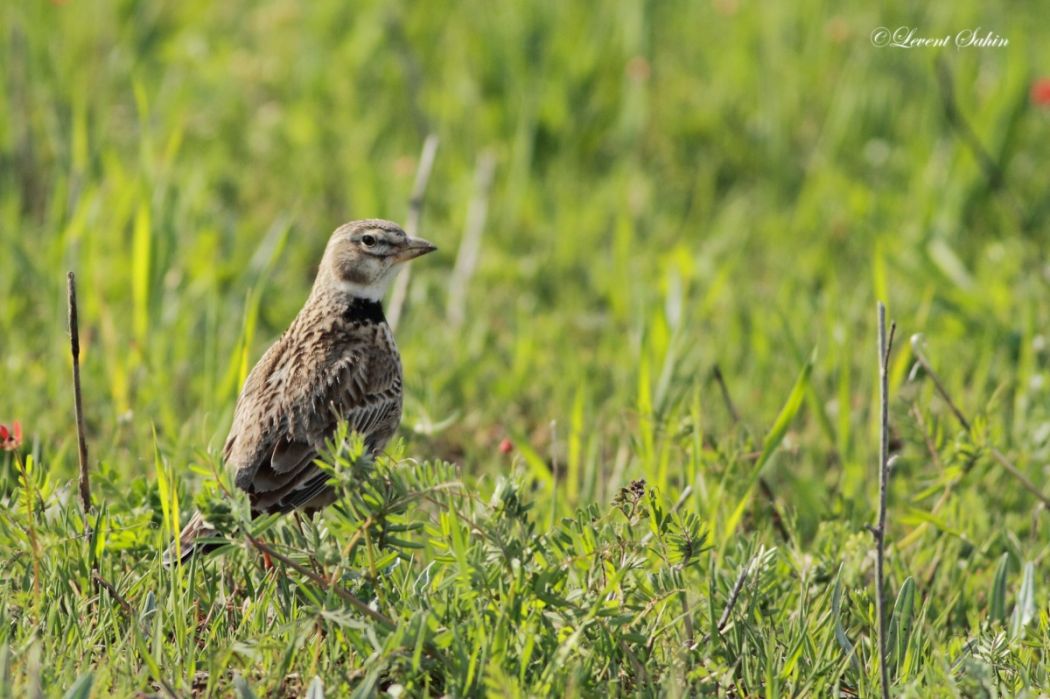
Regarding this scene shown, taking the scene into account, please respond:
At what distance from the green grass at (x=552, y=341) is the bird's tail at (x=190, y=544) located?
6 cm

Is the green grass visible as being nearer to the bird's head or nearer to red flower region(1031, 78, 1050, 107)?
the bird's head

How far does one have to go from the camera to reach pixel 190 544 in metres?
4.36

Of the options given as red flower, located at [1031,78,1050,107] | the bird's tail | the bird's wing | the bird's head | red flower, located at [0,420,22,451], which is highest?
red flower, located at [1031,78,1050,107]

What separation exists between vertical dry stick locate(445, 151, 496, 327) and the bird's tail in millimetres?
2988

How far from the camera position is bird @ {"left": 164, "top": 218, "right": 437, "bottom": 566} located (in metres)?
4.81

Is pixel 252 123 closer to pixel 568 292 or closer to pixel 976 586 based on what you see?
pixel 568 292

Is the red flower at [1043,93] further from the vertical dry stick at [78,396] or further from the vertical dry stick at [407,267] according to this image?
the vertical dry stick at [78,396]

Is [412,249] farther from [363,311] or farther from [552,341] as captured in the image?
[552,341]

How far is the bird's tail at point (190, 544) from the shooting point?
425 cm

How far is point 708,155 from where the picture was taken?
9.02m

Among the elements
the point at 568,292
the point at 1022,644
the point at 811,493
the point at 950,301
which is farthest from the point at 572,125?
the point at 1022,644

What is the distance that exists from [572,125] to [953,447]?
4287 mm

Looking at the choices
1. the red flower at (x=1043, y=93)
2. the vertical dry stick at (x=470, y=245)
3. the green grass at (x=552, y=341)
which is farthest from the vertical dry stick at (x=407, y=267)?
the red flower at (x=1043, y=93)

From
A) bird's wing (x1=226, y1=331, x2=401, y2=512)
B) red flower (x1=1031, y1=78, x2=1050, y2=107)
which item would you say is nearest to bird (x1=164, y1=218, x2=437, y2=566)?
bird's wing (x1=226, y1=331, x2=401, y2=512)
